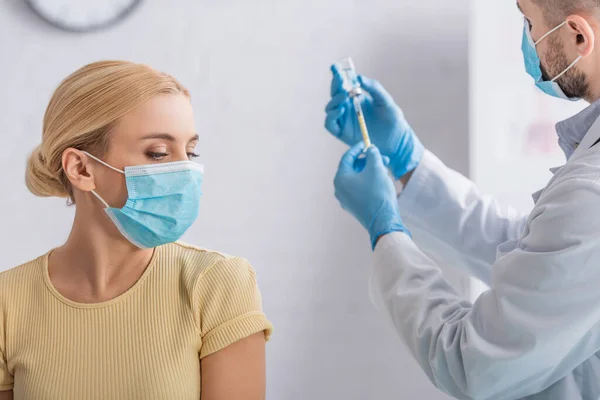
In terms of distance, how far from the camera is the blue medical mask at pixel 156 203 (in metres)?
1.39

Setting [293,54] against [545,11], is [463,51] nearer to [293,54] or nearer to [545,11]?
[293,54]

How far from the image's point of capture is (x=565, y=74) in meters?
1.22

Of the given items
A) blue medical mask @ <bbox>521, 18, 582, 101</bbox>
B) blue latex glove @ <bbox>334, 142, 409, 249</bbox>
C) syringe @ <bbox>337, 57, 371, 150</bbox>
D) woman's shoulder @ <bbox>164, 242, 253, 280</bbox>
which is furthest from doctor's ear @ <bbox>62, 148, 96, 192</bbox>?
blue medical mask @ <bbox>521, 18, 582, 101</bbox>

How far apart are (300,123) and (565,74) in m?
0.92

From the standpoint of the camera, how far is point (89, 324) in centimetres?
140

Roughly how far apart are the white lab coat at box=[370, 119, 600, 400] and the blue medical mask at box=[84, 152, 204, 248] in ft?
1.30

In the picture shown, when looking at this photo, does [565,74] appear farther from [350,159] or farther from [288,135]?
[288,135]

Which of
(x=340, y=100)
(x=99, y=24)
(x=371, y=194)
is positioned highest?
(x=99, y=24)

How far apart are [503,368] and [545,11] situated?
0.61 m

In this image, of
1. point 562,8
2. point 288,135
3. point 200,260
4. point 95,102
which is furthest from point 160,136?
point 562,8

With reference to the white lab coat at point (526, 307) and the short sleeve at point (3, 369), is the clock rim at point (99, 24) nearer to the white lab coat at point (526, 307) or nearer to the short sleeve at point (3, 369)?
the short sleeve at point (3, 369)

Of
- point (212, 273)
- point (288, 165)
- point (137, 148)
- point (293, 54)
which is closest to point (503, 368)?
point (212, 273)

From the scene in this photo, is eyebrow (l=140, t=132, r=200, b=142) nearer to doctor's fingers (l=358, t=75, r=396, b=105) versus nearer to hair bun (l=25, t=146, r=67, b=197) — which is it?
hair bun (l=25, t=146, r=67, b=197)

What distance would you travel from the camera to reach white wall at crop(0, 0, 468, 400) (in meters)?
1.97
